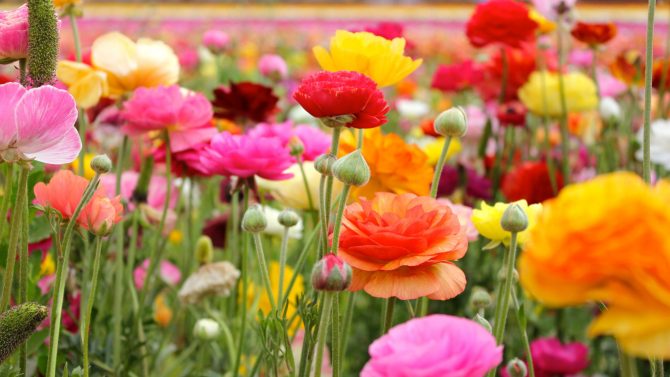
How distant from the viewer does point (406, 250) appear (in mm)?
513

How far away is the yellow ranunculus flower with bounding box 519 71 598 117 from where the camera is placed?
128 cm

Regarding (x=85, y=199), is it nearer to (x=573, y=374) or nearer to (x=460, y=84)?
(x=573, y=374)

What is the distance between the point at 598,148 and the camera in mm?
1643

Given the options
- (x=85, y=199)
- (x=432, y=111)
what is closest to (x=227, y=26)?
(x=432, y=111)

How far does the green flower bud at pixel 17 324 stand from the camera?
1.46 feet

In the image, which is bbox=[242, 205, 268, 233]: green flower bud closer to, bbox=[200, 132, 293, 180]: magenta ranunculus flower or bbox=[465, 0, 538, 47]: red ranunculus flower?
bbox=[200, 132, 293, 180]: magenta ranunculus flower

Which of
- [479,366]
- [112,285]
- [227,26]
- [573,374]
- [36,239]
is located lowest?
[227,26]

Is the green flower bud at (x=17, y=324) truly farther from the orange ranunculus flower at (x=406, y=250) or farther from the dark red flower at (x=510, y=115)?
the dark red flower at (x=510, y=115)

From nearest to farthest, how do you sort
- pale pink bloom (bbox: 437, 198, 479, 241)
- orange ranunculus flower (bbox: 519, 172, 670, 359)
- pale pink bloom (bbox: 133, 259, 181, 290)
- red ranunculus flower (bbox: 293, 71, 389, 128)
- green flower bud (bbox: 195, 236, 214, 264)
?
orange ranunculus flower (bbox: 519, 172, 670, 359) < red ranunculus flower (bbox: 293, 71, 389, 128) < pale pink bloom (bbox: 437, 198, 479, 241) < green flower bud (bbox: 195, 236, 214, 264) < pale pink bloom (bbox: 133, 259, 181, 290)

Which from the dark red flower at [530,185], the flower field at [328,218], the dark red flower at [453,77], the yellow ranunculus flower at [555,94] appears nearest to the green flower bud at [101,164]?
the flower field at [328,218]

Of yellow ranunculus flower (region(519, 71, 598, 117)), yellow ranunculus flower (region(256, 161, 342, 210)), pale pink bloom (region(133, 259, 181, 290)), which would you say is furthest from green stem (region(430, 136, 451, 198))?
yellow ranunculus flower (region(519, 71, 598, 117))

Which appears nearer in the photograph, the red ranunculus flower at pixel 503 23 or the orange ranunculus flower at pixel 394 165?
the orange ranunculus flower at pixel 394 165

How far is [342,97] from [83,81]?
333 mm

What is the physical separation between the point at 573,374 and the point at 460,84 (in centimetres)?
64
